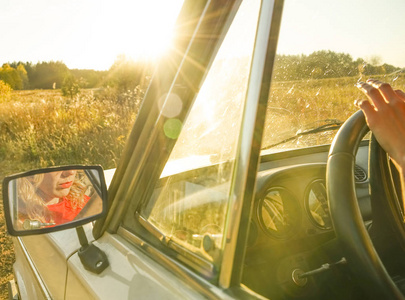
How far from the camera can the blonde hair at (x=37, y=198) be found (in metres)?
1.48

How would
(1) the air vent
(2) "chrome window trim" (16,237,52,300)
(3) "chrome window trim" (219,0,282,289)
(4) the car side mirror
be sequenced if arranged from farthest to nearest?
1. (1) the air vent
2. (2) "chrome window trim" (16,237,52,300)
3. (4) the car side mirror
4. (3) "chrome window trim" (219,0,282,289)

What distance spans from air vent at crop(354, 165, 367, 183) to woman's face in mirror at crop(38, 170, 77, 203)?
181 centimetres

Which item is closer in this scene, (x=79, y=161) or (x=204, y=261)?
(x=204, y=261)

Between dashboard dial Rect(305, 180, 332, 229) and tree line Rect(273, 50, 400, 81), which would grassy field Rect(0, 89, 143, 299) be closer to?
dashboard dial Rect(305, 180, 332, 229)

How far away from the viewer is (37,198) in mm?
1490

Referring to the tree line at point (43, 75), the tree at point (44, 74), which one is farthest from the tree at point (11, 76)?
the tree at point (44, 74)

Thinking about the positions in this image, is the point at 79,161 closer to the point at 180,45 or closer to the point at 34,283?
the point at 34,283

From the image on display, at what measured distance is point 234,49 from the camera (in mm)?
1037

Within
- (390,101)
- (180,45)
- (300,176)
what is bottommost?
(300,176)

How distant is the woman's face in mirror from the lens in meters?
1.47

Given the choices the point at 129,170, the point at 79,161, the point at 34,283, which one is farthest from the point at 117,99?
the point at 129,170

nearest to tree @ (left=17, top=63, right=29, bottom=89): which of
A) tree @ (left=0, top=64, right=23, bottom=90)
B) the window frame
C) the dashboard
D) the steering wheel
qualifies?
tree @ (left=0, top=64, right=23, bottom=90)

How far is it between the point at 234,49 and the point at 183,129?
30 centimetres

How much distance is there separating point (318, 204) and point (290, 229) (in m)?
0.27
